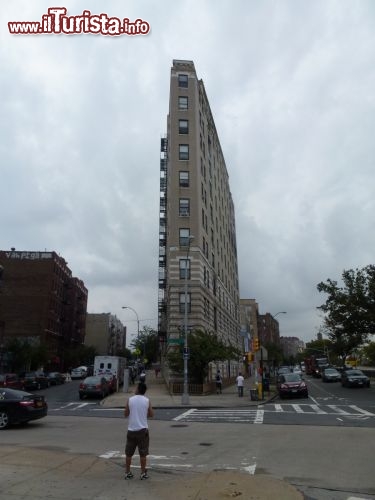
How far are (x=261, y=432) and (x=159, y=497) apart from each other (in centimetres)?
805

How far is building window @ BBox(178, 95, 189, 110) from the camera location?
161ft

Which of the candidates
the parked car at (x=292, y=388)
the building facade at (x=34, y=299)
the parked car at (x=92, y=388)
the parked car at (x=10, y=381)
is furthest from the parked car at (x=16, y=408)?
the building facade at (x=34, y=299)

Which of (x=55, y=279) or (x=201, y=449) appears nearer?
(x=201, y=449)

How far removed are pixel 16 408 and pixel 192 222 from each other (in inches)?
1193

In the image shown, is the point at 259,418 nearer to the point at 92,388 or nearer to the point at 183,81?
the point at 92,388

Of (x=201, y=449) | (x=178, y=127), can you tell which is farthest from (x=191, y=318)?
(x=201, y=449)

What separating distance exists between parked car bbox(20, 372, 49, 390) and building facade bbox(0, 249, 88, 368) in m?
27.4

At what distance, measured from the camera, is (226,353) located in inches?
1352

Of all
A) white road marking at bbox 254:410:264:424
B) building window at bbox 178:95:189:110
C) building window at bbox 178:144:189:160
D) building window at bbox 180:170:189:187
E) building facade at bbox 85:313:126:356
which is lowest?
white road marking at bbox 254:410:264:424

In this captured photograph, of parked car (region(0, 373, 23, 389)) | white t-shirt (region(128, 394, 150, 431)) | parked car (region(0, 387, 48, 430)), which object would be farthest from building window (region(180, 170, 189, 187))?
white t-shirt (region(128, 394, 150, 431))

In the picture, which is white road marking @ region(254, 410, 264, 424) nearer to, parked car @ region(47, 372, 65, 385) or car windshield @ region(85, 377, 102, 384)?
car windshield @ region(85, 377, 102, 384)

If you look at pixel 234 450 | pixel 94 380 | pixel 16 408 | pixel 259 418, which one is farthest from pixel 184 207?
pixel 234 450

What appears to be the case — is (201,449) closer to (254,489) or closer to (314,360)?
(254,489)

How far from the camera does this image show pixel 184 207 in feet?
145
